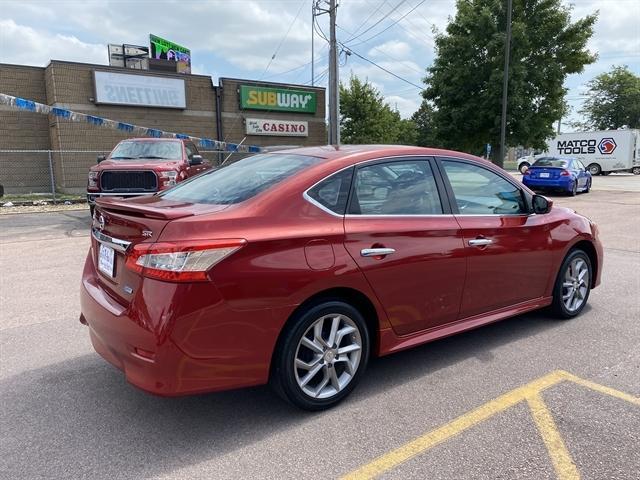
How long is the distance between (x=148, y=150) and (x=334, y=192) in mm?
9360

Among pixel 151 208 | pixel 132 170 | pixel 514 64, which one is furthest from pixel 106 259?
pixel 514 64

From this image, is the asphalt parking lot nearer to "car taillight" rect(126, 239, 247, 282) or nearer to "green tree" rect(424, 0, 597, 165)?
"car taillight" rect(126, 239, 247, 282)

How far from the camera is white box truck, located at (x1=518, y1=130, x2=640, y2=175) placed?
116 ft

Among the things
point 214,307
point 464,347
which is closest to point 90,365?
point 214,307

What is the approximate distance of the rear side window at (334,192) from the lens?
10.2 ft

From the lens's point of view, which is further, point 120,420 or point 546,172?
point 546,172

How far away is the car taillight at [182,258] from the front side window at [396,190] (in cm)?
97

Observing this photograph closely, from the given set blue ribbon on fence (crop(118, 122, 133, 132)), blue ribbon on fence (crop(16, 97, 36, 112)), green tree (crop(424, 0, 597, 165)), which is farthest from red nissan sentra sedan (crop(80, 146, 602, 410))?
green tree (crop(424, 0, 597, 165))

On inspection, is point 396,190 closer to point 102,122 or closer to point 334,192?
point 334,192

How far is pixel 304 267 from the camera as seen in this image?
9.36 ft

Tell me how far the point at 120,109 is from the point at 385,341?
19906mm

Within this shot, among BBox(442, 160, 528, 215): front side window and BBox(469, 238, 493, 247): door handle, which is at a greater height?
BBox(442, 160, 528, 215): front side window

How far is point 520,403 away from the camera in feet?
10.5

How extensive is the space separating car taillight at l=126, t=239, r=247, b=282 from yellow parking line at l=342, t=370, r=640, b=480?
129 cm
